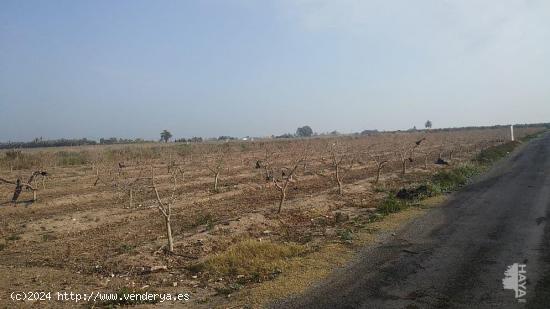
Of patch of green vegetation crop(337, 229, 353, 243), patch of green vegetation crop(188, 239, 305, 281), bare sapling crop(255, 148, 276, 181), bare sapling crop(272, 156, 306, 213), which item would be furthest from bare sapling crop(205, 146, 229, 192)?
patch of green vegetation crop(188, 239, 305, 281)

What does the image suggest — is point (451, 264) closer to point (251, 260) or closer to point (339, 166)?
point (251, 260)

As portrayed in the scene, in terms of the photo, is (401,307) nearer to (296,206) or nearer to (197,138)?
(296,206)

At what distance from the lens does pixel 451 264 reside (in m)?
8.69

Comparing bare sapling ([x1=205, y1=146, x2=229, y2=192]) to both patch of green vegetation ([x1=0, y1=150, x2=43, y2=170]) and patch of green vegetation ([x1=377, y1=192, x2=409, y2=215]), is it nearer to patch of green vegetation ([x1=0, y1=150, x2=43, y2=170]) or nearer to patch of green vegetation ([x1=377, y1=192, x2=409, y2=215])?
patch of green vegetation ([x1=377, y1=192, x2=409, y2=215])

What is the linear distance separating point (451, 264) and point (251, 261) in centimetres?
412

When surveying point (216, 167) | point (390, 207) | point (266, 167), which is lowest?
point (390, 207)

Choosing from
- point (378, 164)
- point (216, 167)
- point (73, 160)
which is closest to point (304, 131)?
point (73, 160)

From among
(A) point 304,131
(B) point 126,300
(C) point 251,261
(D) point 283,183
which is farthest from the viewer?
(A) point 304,131

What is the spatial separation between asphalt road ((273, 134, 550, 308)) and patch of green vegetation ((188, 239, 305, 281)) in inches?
55.9

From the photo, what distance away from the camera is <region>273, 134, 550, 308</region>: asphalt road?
691 cm

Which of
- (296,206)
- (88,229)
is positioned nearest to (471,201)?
(296,206)

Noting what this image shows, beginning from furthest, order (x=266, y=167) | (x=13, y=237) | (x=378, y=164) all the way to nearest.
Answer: (x=378, y=164)
(x=266, y=167)
(x=13, y=237)

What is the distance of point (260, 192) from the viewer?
21094mm

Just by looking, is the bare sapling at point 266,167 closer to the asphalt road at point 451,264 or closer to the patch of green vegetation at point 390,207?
the patch of green vegetation at point 390,207
